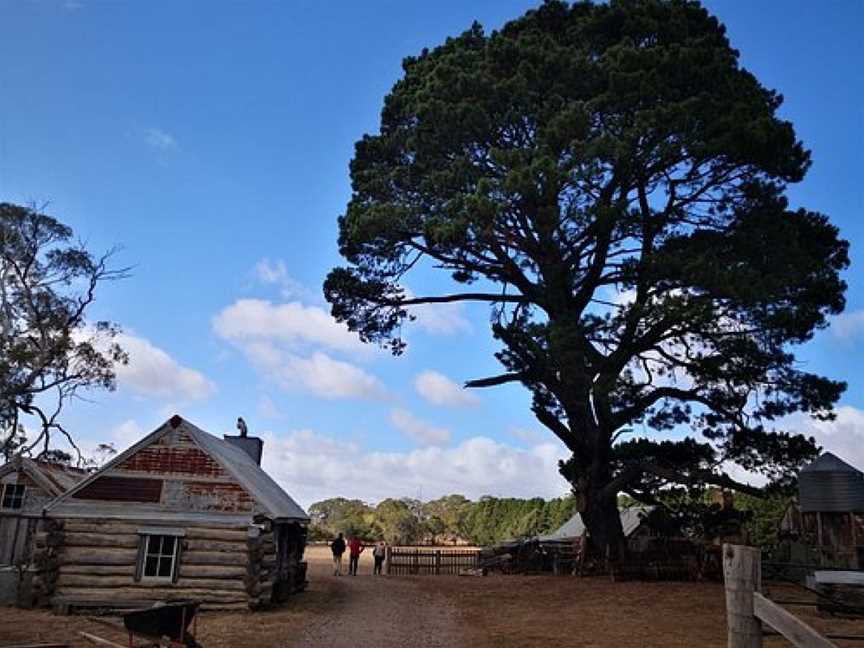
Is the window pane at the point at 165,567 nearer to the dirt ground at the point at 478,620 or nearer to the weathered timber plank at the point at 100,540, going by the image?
the weathered timber plank at the point at 100,540

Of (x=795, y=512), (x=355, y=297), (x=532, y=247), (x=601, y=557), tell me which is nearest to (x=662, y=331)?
(x=532, y=247)

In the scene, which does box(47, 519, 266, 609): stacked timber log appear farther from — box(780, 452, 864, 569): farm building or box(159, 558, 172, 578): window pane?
box(780, 452, 864, 569): farm building

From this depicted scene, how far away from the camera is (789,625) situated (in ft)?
16.2

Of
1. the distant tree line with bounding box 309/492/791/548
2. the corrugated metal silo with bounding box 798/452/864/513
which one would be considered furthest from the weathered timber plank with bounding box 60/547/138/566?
the distant tree line with bounding box 309/492/791/548

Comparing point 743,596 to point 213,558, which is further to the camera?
point 213,558

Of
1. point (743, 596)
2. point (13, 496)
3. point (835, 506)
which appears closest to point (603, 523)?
point (835, 506)

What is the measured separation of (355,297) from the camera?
27.0 meters

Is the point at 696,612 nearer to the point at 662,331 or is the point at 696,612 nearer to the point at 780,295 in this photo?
the point at 662,331

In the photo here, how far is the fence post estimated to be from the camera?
5371 mm

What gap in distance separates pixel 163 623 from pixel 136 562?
29.1 feet

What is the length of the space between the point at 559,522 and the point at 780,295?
131ft

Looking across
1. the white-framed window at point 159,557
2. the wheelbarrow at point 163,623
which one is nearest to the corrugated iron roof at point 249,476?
the white-framed window at point 159,557

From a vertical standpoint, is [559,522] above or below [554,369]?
below

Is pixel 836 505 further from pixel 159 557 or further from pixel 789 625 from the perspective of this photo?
pixel 159 557
